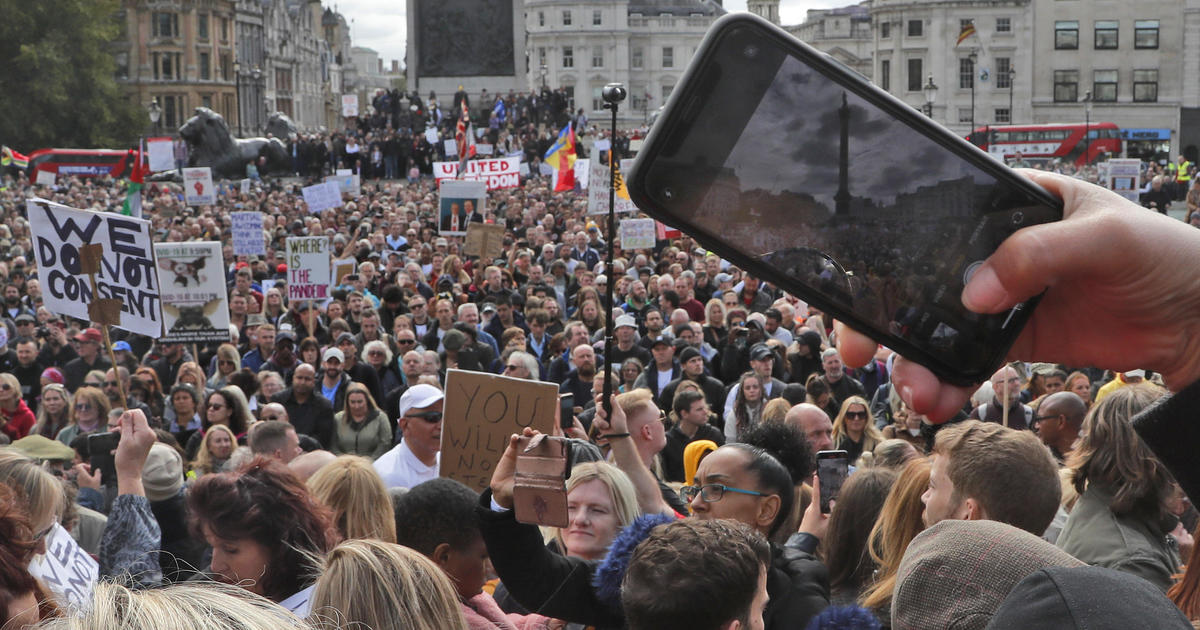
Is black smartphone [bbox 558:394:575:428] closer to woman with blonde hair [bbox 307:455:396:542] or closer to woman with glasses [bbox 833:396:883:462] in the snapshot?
woman with glasses [bbox 833:396:883:462]

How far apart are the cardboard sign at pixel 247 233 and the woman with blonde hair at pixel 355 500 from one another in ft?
45.7

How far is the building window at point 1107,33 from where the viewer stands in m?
75.3

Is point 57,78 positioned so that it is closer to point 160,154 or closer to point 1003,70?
point 160,154

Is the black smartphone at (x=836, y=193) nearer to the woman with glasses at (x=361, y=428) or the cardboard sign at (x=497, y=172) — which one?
the woman with glasses at (x=361, y=428)

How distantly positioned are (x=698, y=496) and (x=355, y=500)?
1.12m

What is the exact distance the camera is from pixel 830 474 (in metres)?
4.41

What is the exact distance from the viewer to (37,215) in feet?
29.2

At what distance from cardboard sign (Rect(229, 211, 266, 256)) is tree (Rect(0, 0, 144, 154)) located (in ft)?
175

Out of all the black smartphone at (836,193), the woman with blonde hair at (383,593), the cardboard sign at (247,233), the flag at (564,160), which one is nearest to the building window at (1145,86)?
the flag at (564,160)

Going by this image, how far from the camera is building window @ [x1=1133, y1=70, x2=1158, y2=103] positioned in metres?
74.7

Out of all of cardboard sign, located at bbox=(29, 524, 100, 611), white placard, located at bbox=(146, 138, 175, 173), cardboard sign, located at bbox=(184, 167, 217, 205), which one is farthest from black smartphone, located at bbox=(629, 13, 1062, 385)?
white placard, located at bbox=(146, 138, 175, 173)

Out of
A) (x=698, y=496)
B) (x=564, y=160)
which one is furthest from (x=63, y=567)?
(x=564, y=160)

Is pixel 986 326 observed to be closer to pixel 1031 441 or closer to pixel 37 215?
pixel 1031 441

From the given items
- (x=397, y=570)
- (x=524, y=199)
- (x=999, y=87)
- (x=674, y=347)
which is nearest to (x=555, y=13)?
(x=999, y=87)
